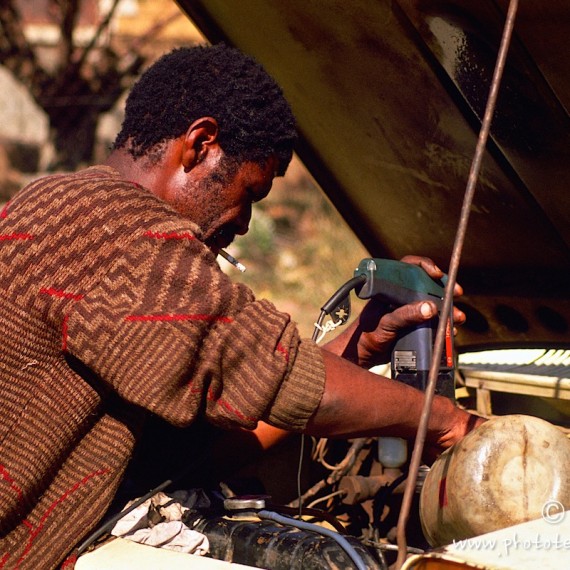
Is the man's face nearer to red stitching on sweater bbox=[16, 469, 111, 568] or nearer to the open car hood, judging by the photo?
the open car hood

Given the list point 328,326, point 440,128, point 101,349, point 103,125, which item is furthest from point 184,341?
point 103,125

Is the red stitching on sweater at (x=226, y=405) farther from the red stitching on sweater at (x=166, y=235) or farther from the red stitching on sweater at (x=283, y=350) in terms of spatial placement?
the red stitching on sweater at (x=166, y=235)

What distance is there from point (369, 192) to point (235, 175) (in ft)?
2.75

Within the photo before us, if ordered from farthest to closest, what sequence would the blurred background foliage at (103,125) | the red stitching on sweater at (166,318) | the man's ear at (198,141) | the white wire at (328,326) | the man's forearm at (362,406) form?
1. the blurred background foliage at (103,125)
2. the white wire at (328,326)
3. the man's ear at (198,141)
4. the man's forearm at (362,406)
5. the red stitching on sweater at (166,318)

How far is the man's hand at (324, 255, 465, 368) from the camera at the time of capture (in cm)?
218

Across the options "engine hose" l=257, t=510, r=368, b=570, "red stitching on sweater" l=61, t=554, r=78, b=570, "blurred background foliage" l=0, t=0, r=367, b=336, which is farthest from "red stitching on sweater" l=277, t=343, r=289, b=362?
"blurred background foliage" l=0, t=0, r=367, b=336

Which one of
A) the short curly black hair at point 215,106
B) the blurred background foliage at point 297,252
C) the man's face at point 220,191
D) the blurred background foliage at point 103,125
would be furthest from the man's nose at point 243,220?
the blurred background foliage at point 103,125

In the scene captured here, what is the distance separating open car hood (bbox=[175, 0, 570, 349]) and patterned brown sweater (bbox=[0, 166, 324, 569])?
0.77m

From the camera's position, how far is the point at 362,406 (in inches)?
68.9

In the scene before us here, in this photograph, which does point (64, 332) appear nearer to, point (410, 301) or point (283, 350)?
point (283, 350)

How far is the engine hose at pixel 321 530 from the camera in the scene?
64.8 inches

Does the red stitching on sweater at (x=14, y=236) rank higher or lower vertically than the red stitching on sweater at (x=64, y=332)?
higher

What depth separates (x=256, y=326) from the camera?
167cm

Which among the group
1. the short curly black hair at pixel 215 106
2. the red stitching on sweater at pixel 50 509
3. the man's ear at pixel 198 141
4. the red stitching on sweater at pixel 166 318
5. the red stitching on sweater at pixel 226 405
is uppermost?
the short curly black hair at pixel 215 106
